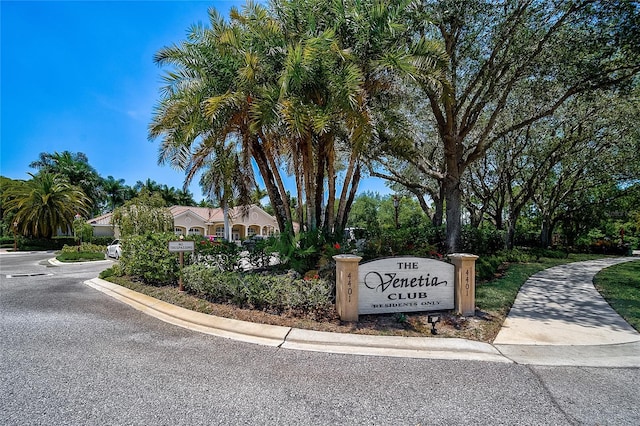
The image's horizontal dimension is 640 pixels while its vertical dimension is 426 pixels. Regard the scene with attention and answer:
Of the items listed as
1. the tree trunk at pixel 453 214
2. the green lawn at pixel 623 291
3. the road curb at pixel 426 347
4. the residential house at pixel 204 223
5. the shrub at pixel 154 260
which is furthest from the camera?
the residential house at pixel 204 223

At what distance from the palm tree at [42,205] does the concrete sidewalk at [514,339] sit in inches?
1210

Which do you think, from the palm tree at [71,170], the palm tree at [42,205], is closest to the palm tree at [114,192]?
the palm tree at [71,170]

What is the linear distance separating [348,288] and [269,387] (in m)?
2.42

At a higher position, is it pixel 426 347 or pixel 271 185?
pixel 271 185

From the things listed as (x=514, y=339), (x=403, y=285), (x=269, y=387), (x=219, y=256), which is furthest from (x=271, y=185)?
(x=514, y=339)

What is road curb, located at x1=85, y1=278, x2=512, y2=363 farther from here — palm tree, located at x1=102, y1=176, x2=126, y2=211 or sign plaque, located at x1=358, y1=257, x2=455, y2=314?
palm tree, located at x1=102, y1=176, x2=126, y2=211

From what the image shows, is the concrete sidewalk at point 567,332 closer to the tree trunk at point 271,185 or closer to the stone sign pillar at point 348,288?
the stone sign pillar at point 348,288

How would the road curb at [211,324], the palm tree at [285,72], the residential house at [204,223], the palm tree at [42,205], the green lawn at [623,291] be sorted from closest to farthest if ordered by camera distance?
the road curb at [211,324], the green lawn at [623,291], the palm tree at [285,72], the palm tree at [42,205], the residential house at [204,223]

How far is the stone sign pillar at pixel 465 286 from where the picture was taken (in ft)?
20.1

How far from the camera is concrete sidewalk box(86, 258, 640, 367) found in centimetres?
453

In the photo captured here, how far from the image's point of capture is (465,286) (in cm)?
618

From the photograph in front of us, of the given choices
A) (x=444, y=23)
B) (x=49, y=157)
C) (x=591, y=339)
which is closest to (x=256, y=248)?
(x=591, y=339)

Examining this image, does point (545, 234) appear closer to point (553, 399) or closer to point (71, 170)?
point (553, 399)

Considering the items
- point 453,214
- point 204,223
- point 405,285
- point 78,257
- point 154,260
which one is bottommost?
point 78,257
